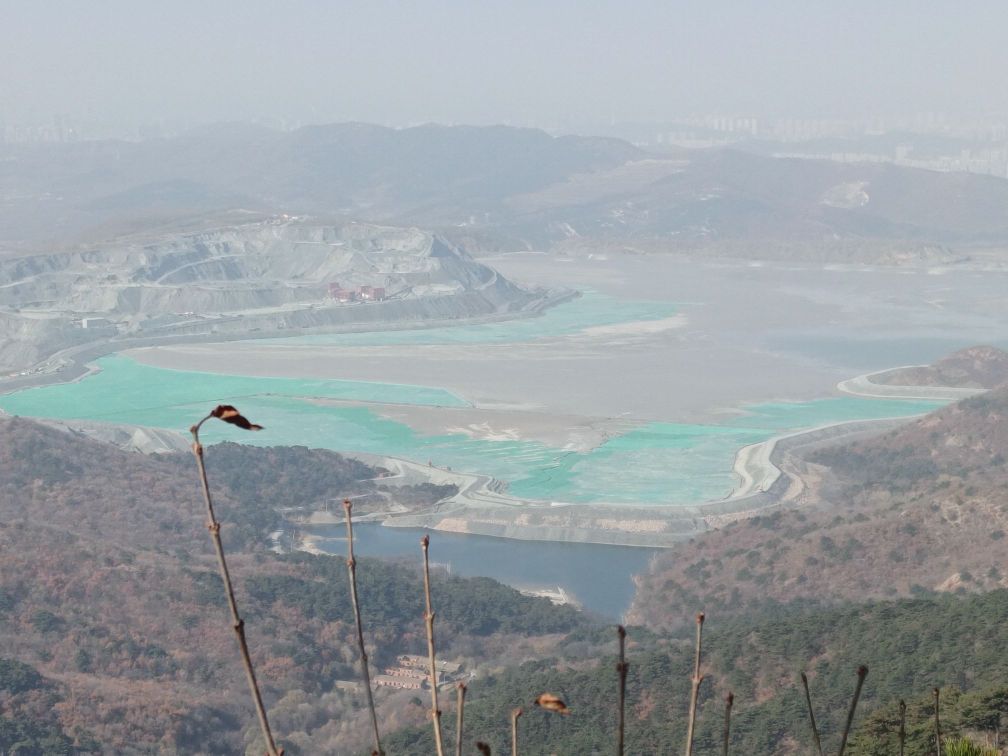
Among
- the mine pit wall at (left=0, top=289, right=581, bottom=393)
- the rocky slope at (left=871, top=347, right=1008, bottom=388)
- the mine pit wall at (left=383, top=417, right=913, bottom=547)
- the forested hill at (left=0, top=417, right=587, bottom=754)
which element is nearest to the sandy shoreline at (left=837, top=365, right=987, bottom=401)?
the rocky slope at (left=871, top=347, right=1008, bottom=388)

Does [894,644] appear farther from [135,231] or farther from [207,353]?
[135,231]

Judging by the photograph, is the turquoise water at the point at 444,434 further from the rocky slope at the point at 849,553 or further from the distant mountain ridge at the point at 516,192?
the distant mountain ridge at the point at 516,192

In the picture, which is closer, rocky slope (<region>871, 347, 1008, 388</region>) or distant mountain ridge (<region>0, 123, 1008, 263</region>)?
rocky slope (<region>871, 347, 1008, 388</region>)

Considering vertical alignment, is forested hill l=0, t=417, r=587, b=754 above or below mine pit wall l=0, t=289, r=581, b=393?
below

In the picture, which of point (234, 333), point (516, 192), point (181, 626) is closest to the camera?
point (181, 626)

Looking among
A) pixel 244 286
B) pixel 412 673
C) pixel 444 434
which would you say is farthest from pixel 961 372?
pixel 244 286

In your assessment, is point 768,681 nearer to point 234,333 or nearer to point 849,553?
point 849,553

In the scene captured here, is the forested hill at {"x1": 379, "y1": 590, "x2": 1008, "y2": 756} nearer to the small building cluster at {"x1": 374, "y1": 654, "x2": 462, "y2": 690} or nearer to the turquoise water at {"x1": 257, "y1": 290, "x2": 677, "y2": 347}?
the small building cluster at {"x1": 374, "y1": 654, "x2": 462, "y2": 690}
